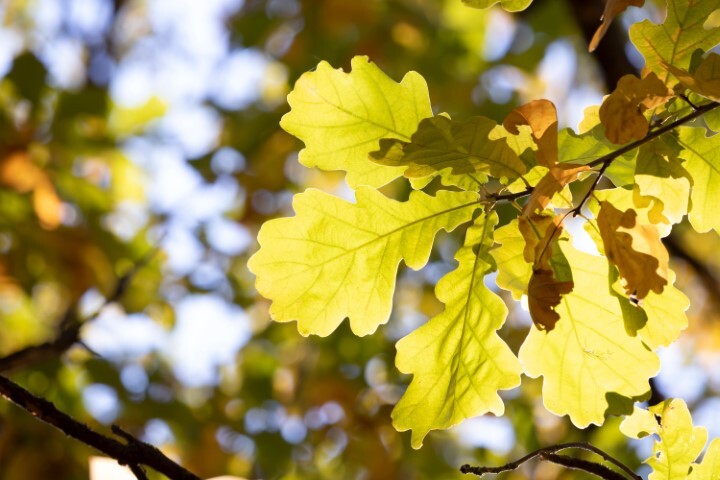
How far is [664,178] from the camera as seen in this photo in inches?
29.3

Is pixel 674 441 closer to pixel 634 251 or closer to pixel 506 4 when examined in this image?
pixel 634 251

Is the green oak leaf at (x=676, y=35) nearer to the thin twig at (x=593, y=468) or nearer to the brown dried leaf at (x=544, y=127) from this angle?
the brown dried leaf at (x=544, y=127)

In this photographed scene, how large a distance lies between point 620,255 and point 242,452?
2879mm

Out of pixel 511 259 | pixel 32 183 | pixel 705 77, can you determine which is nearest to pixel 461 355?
pixel 511 259

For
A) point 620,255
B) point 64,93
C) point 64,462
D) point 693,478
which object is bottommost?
point 64,462

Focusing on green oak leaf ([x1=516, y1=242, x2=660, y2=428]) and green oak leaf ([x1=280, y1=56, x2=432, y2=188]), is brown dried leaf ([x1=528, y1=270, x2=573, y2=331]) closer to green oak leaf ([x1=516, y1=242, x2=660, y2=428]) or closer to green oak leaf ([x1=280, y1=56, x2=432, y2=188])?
green oak leaf ([x1=516, y1=242, x2=660, y2=428])

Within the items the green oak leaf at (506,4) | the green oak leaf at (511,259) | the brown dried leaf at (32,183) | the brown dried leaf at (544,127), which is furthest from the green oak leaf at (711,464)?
the brown dried leaf at (32,183)

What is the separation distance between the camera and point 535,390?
2.80 meters

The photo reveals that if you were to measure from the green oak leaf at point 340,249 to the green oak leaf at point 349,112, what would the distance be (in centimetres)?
4

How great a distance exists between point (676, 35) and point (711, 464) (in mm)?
452

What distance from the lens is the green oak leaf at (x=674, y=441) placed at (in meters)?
0.81

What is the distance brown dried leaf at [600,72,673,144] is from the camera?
0.68 meters

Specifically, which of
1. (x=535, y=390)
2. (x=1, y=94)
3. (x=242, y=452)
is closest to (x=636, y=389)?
(x=535, y=390)

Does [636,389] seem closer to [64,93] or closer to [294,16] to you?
[64,93]
